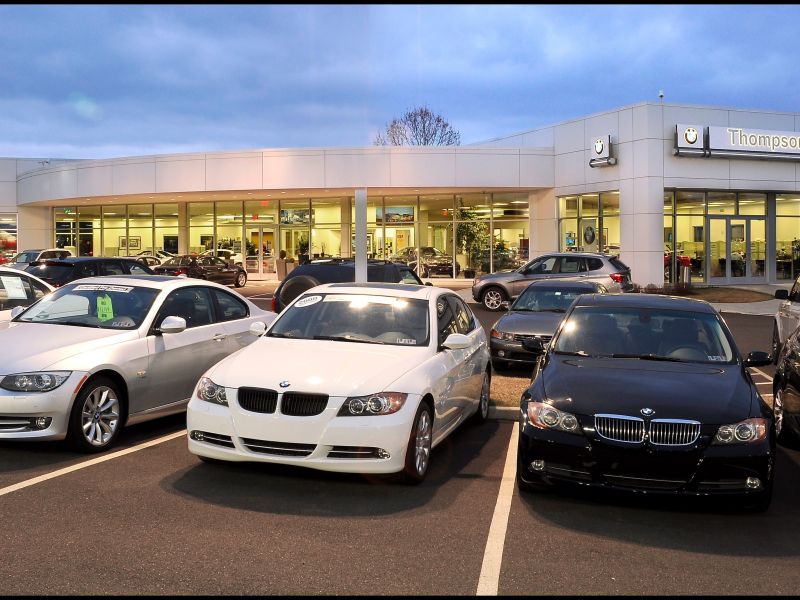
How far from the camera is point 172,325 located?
755 cm

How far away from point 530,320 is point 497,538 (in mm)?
6931

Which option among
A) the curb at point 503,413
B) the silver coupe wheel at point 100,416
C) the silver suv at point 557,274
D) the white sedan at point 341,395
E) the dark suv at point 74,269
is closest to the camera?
the white sedan at point 341,395

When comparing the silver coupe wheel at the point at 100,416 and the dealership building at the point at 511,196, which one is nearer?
the silver coupe wheel at the point at 100,416

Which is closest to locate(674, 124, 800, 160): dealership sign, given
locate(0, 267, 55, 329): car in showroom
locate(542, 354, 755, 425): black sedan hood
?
locate(0, 267, 55, 329): car in showroom

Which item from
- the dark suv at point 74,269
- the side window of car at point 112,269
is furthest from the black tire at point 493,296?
the side window of car at point 112,269

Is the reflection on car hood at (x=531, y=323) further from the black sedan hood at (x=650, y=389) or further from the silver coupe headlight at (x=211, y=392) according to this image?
the silver coupe headlight at (x=211, y=392)

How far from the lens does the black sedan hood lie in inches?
215

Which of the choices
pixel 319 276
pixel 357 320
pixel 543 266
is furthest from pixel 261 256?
pixel 357 320

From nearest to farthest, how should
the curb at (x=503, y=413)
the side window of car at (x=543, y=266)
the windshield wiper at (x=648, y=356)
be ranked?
the windshield wiper at (x=648, y=356) → the curb at (x=503, y=413) → the side window of car at (x=543, y=266)

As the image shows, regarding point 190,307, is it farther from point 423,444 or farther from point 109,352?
point 423,444

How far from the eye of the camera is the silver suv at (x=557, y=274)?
19844 millimetres

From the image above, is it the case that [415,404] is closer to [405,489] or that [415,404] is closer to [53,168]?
[405,489]

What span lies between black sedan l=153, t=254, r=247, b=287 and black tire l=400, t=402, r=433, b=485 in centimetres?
2512

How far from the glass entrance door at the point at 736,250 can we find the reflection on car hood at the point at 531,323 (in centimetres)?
2007
